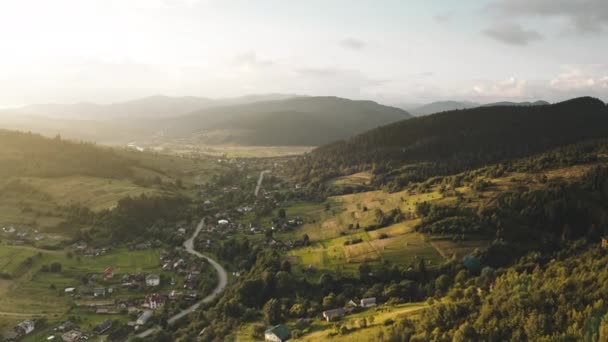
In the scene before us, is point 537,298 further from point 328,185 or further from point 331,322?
point 328,185

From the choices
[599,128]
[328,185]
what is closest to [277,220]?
[328,185]

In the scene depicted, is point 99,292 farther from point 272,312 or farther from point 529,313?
point 529,313

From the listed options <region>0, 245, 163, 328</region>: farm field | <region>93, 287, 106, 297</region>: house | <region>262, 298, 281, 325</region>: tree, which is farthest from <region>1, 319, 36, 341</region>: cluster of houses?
<region>262, 298, 281, 325</region>: tree

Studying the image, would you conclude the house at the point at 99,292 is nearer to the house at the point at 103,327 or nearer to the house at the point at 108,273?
the house at the point at 108,273

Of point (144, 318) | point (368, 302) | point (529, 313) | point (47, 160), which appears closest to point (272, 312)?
point (368, 302)

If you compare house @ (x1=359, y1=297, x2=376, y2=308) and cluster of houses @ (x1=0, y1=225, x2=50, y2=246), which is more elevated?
cluster of houses @ (x1=0, y1=225, x2=50, y2=246)

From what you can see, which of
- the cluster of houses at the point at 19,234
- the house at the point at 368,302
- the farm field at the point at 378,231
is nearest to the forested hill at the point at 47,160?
the cluster of houses at the point at 19,234

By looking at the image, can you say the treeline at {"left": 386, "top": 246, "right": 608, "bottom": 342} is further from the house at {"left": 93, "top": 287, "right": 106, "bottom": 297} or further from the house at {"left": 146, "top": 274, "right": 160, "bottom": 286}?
the house at {"left": 93, "top": 287, "right": 106, "bottom": 297}
